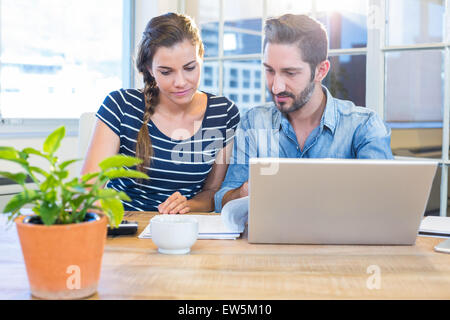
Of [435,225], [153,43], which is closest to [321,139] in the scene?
[435,225]

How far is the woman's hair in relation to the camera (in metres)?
1.76

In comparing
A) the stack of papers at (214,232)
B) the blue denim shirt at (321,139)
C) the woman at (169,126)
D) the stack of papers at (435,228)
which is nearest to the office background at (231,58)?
the blue denim shirt at (321,139)

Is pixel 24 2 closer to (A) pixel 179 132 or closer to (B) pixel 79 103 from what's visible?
(B) pixel 79 103

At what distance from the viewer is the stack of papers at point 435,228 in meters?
1.27

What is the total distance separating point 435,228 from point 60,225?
955 millimetres

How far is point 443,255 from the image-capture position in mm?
1081

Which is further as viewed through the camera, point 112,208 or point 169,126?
point 169,126

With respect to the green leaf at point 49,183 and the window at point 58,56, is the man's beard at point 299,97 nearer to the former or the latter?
the green leaf at point 49,183

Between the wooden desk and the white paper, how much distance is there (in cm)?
12

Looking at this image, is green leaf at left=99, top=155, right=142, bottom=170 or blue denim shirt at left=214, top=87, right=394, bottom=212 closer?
green leaf at left=99, top=155, right=142, bottom=170

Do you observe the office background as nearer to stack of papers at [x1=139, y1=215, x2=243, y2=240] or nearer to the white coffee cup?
stack of papers at [x1=139, y1=215, x2=243, y2=240]

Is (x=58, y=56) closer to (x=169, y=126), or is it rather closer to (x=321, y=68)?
(x=169, y=126)

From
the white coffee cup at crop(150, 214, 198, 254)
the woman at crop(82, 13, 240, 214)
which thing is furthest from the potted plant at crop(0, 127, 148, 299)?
the woman at crop(82, 13, 240, 214)

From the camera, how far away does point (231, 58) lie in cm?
297
